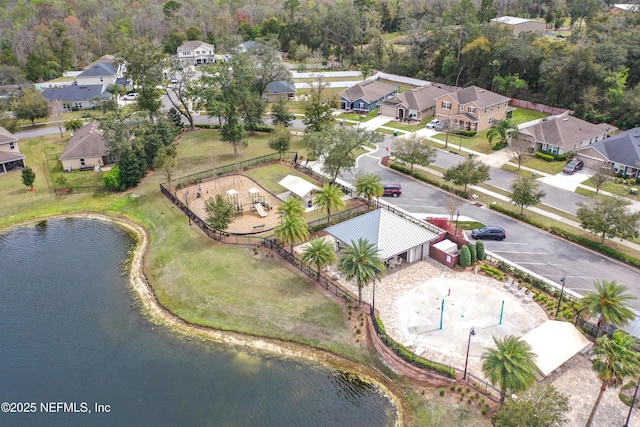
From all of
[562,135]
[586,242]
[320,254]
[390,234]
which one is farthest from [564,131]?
[320,254]

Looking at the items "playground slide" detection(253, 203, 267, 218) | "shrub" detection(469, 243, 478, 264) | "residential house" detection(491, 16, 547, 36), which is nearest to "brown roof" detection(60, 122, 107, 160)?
"playground slide" detection(253, 203, 267, 218)

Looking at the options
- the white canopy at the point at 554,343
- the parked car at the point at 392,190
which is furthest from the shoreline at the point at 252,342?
the parked car at the point at 392,190

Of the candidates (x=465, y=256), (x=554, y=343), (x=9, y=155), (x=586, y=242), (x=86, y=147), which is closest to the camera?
(x=554, y=343)

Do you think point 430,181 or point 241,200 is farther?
point 430,181

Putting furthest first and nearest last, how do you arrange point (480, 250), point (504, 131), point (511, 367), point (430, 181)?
point (504, 131) < point (430, 181) < point (480, 250) < point (511, 367)

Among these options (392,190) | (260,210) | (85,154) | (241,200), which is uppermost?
(85,154)

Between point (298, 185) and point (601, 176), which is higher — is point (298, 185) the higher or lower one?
the lower one

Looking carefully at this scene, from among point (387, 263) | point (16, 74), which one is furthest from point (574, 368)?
point (16, 74)

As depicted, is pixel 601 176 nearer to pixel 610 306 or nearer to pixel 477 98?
pixel 477 98
